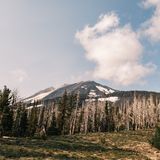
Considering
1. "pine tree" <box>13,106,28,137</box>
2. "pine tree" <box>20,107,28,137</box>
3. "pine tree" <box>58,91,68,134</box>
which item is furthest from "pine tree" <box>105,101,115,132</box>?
"pine tree" <box>20,107,28,137</box>

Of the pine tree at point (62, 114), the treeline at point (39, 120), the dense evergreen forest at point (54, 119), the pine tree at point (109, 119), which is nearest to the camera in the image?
the treeline at point (39, 120)

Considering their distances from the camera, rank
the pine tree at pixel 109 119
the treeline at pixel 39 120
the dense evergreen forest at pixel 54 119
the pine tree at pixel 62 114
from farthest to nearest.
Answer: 1. the pine tree at pixel 109 119
2. the pine tree at pixel 62 114
3. the dense evergreen forest at pixel 54 119
4. the treeline at pixel 39 120

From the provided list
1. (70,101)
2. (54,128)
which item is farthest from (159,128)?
(70,101)

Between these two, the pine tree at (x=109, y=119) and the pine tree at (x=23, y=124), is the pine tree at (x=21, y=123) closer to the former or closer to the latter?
the pine tree at (x=23, y=124)

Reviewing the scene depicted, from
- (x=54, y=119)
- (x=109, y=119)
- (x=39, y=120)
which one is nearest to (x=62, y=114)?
(x=54, y=119)

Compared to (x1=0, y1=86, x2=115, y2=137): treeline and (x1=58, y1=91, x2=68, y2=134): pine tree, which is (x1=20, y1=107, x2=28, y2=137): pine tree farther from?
(x1=58, y1=91, x2=68, y2=134): pine tree

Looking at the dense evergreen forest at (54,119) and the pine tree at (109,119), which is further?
the pine tree at (109,119)

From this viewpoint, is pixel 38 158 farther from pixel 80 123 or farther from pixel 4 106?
pixel 80 123

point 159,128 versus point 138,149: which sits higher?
point 159,128

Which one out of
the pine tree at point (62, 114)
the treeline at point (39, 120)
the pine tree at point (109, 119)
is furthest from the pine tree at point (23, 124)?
the pine tree at point (109, 119)

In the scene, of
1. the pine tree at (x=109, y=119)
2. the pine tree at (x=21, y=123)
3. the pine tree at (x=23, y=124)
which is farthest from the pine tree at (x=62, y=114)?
the pine tree at (x=109, y=119)

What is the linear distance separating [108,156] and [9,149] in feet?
44.0

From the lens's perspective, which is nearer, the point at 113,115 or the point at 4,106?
the point at 4,106

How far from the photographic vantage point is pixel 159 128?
53281 mm
